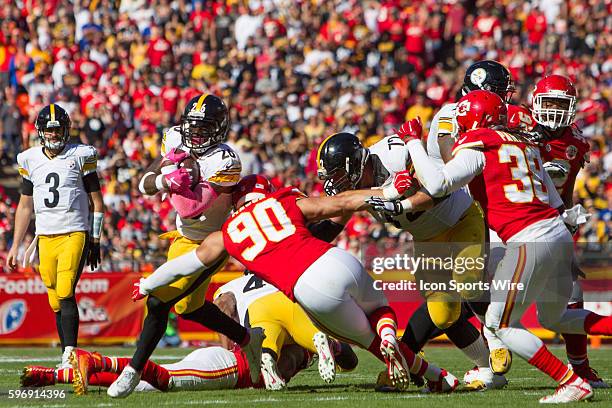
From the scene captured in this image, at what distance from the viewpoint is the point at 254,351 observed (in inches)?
281

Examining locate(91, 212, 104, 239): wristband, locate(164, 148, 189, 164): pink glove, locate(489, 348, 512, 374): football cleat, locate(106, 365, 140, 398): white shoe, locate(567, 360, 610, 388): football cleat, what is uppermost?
locate(164, 148, 189, 164): pink glove

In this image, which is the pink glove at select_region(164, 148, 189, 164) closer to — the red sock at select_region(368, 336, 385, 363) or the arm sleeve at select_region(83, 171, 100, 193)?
the arm sleeve at select_region(83, 171, 100, 193)

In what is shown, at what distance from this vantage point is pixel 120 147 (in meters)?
17.2

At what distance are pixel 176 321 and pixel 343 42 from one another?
22.3ft

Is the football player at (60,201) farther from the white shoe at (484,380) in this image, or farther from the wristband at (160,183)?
the white shoe at (484,380)

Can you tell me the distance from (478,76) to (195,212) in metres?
2.19

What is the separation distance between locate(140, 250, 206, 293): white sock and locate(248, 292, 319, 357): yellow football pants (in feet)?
3.13

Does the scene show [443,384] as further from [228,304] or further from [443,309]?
[228,304]

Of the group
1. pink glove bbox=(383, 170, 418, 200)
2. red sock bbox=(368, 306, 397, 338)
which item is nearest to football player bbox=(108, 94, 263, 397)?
red sock bbox=(368, 306, 397, 338)

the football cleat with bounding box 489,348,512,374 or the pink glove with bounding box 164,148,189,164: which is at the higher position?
the pink glove with bounding box 164,148,189,164

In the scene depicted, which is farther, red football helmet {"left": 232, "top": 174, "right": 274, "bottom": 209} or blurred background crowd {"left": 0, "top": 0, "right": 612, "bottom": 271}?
blurred background crowd {"left": 0, "top": 0, "right": 612, "bottom": 271}

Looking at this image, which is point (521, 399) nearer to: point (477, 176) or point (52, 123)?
point (477, 176)

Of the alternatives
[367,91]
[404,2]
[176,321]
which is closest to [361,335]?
[176,321]

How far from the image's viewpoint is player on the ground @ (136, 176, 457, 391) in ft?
19.9
